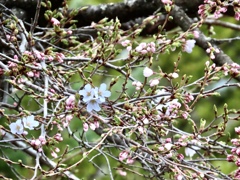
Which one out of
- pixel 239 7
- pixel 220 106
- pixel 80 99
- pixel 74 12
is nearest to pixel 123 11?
pixel 74 12

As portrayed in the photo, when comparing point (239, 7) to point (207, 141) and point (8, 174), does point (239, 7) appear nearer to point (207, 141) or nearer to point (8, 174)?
point (207, 141)

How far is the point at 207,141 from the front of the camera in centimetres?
116

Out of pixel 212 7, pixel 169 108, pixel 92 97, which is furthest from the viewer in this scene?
pixel 212 7

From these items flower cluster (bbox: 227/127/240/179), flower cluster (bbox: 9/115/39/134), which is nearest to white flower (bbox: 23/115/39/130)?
flower cluster (bbox: 9/115/39/134)

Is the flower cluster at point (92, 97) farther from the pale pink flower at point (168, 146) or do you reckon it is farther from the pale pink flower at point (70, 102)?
the pale pink flower at point (168, 146)

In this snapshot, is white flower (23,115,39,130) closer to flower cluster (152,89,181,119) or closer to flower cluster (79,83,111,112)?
flower cluster (79,83,111,112)

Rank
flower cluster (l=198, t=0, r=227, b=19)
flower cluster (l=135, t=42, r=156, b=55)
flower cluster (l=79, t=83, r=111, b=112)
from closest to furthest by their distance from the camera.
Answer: flower cluster (l=79, t=83, r=111, b=112)
flower cluster (l=135, t=42, r=156, b=55)
flower cluster (l=198, t=0, r=227, b=19)

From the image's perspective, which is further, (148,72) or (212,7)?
(212,7)

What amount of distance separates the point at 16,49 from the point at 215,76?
495 millimetres

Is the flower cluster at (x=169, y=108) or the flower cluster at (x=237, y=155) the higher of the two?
the flower cluster at (x=169, y=108)

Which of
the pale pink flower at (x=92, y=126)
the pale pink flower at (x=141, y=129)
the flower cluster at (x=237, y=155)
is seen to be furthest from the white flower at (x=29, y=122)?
the flower cluster at (x=237, y=155)

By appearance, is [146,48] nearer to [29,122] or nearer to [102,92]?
[102,92]

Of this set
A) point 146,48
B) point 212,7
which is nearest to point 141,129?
point 146,48

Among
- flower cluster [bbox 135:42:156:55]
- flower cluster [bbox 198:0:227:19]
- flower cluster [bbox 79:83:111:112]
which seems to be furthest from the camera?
flower cluster [bbox 198:0:227:19]
